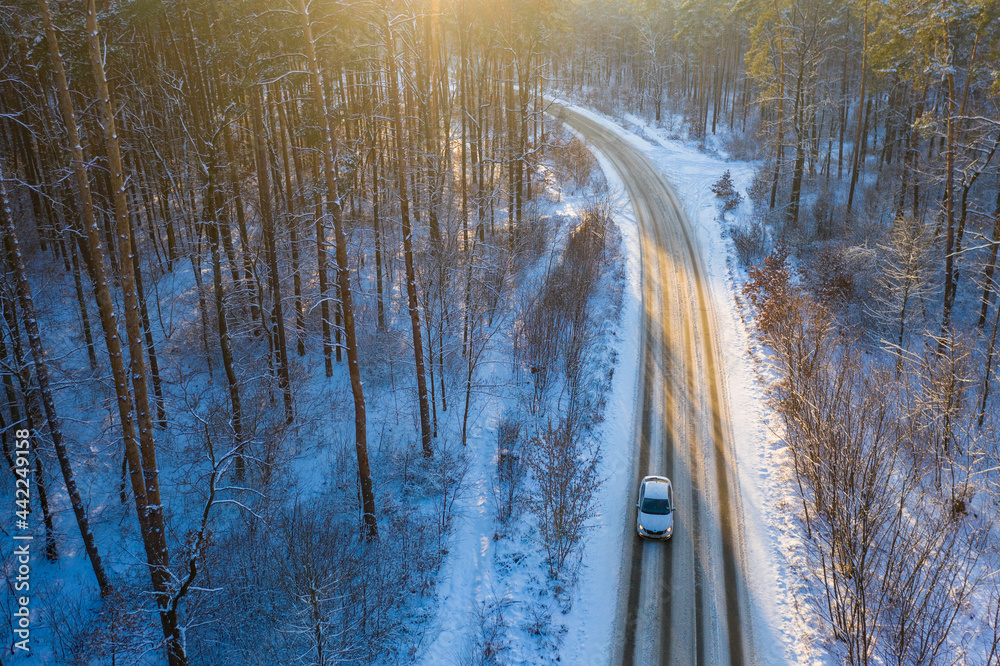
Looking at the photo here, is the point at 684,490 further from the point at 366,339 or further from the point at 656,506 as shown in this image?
the point at 366,339

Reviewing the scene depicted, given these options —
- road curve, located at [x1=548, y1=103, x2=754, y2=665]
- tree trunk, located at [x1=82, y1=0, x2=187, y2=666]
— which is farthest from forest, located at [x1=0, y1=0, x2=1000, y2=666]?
road curve, located at [x1=548, y1=103, x2=754, y2=665]

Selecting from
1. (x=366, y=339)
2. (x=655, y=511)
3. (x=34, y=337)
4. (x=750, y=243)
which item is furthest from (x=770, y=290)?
(x=34, y=337)

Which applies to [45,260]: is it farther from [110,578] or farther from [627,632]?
[627,632]

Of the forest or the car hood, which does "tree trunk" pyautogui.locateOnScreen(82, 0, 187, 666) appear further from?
the car hood

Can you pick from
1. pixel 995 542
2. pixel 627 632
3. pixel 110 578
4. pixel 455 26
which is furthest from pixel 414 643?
pixel 455 26

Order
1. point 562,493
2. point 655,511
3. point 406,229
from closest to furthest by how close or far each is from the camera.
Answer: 1. point 562,493
2. point 655,511
3. point 406,229

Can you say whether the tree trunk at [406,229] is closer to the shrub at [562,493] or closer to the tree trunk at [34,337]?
the shrub at [562,493]

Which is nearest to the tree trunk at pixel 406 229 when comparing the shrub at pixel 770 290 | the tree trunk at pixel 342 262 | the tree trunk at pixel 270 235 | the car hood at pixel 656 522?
the tree trunk at pixel 342 262
